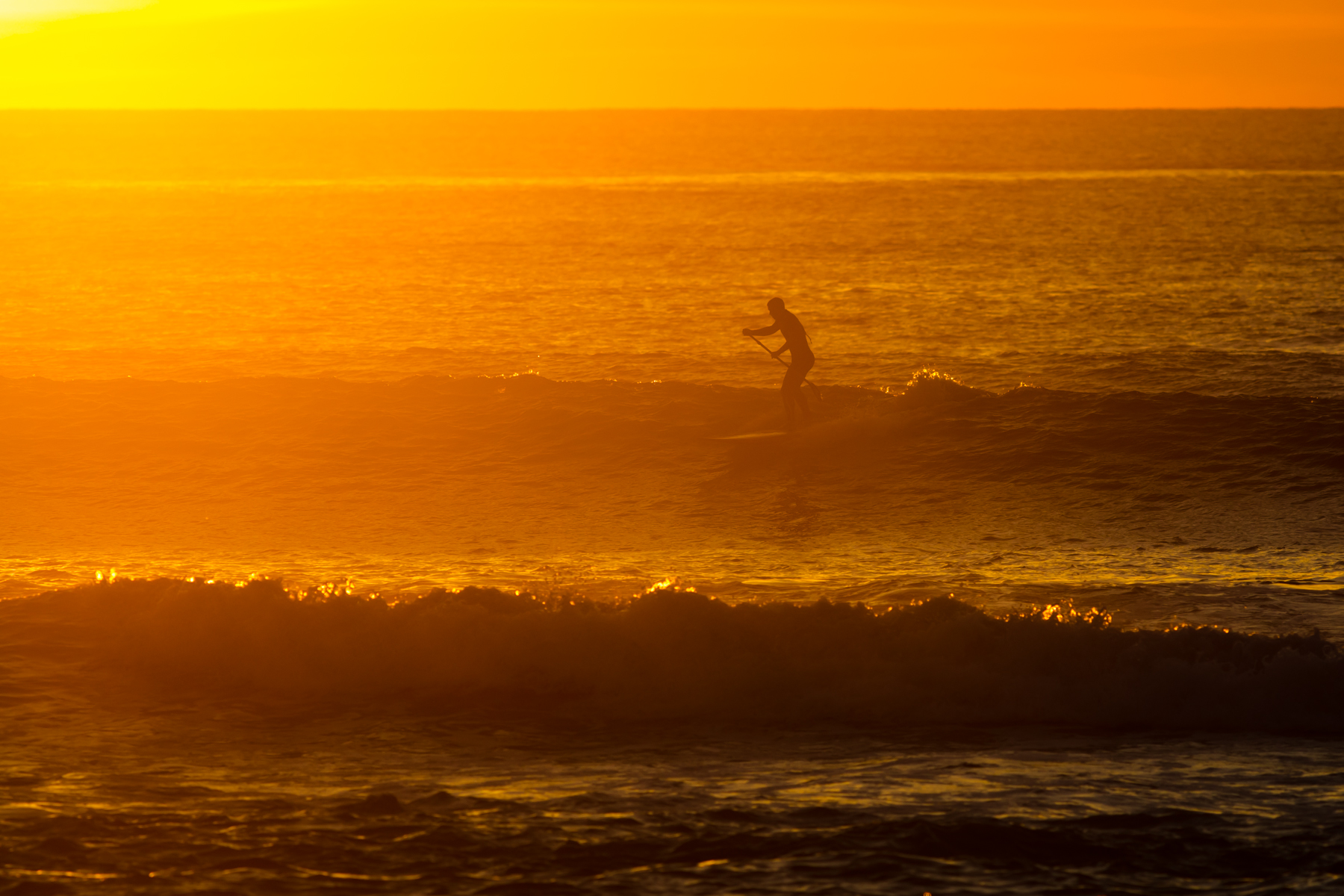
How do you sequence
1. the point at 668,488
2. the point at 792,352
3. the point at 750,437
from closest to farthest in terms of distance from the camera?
the point at 668,488
the point at 792,352
the point at 750,437

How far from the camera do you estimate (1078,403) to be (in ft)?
67.2

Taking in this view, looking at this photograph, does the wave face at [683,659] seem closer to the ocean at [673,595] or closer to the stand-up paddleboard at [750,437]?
the ocean at [673,595]

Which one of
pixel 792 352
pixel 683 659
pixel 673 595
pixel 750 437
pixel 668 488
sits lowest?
pixel 683 659

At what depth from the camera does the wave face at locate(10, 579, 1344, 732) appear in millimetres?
9391

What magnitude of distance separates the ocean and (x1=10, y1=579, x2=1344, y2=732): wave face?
0.12 feet

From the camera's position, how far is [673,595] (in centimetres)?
1080

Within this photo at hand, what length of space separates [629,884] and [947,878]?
154cm

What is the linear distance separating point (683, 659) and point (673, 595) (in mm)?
810

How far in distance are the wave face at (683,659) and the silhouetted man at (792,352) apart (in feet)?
22.8

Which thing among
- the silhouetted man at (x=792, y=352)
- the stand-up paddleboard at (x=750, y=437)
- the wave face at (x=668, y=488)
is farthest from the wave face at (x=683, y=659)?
the stand-up paddleboard at (x=750, y=437)

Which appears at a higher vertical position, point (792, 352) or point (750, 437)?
point (792, 352)

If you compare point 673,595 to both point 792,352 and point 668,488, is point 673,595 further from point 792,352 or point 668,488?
point 792,352

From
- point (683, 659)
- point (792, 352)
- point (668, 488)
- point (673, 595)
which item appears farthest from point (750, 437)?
point (683, 659)

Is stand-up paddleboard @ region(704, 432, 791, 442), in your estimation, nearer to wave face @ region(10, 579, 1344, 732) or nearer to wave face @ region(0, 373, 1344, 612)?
wave face @ region(0, 373, 1344, 612)
